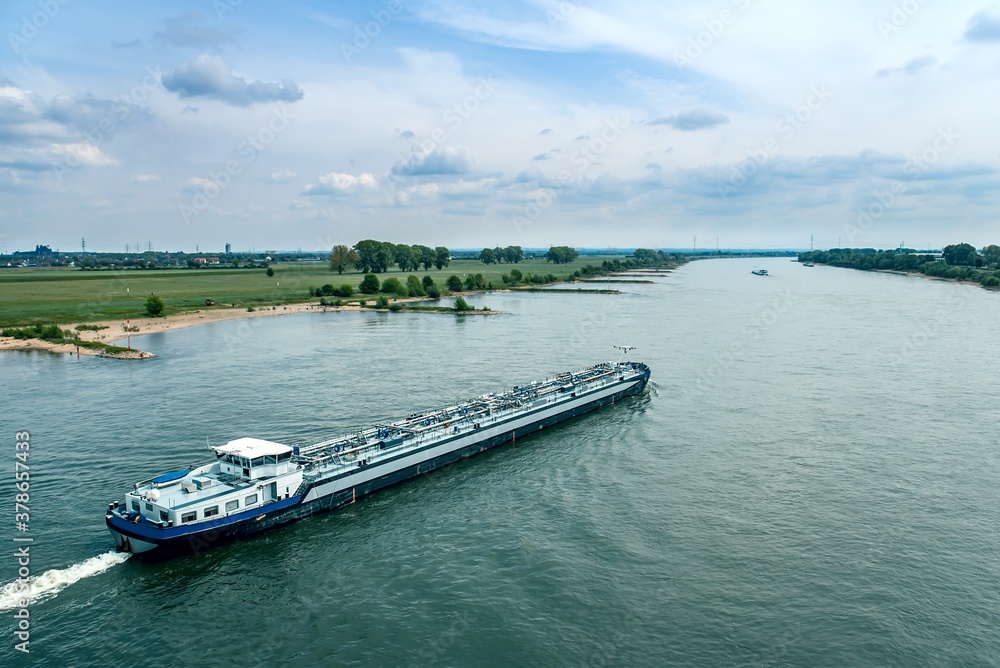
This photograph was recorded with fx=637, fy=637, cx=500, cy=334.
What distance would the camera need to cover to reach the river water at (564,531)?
24.1 m

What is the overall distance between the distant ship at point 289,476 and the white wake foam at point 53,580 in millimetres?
788

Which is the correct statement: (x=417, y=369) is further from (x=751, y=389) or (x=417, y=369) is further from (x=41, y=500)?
(x=41, y=500)

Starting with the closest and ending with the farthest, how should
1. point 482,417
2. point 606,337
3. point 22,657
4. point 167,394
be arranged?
point 22,657 → point 482,417 → point 167,394 → point 606,337

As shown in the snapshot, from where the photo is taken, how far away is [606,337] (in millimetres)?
89875

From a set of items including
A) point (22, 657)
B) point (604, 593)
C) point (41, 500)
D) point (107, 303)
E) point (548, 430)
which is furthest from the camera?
point (107, 303)

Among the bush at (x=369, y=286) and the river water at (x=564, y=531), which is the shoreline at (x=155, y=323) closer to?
the bush at (x=369, y=286)

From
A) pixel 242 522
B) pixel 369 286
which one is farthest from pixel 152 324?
pixel 242 522

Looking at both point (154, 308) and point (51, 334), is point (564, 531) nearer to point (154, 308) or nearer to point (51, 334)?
point (51, 334)

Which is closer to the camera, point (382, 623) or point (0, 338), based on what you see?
point (382, 623)

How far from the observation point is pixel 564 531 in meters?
32.0

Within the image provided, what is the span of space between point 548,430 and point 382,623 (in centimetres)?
2724

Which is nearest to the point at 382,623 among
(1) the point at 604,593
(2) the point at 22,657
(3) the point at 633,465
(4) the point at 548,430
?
(1) the point at 604,593

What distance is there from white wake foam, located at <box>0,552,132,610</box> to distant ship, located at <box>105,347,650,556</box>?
79 cm

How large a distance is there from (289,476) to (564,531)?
47.9 feet
